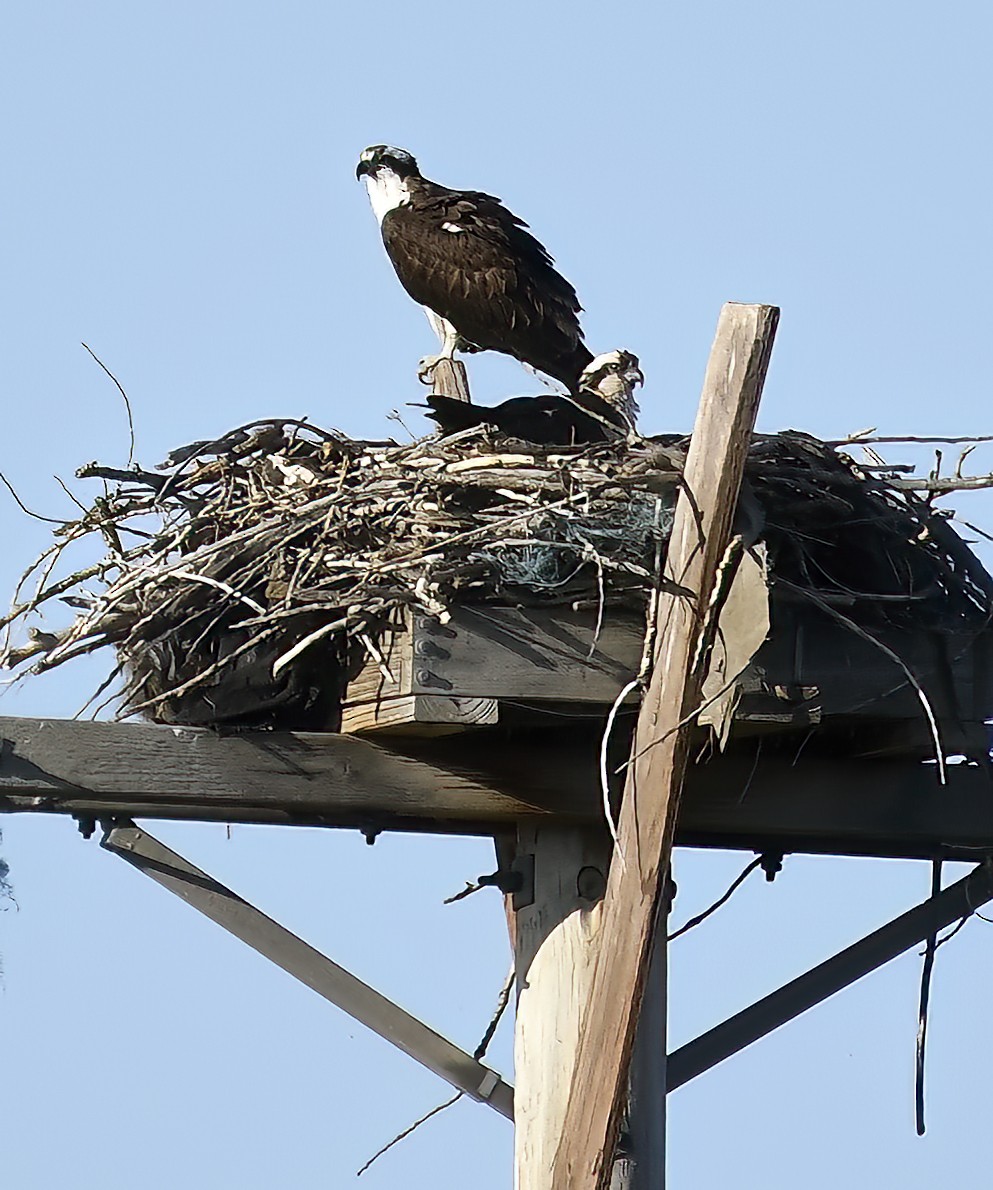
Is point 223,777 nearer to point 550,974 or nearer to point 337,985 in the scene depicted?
point 337,985

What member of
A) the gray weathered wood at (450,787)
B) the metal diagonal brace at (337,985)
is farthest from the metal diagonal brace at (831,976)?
the metal diagonal brace at (337,985)

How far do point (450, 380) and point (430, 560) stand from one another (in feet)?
7.67

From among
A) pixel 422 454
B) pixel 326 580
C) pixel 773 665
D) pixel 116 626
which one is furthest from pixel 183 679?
pixel 773 665

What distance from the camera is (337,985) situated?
399 cm

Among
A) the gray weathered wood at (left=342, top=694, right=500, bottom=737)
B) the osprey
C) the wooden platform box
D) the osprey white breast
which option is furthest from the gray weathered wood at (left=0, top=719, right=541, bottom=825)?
the osprey white breast

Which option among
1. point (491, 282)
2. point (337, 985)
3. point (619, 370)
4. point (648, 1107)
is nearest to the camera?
point (648, 1107)

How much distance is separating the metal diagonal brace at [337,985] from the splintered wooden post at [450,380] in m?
2.15

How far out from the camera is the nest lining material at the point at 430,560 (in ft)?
11.9

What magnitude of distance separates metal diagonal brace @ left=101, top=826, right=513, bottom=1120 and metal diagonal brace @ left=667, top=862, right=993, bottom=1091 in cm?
42

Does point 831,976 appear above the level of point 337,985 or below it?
above

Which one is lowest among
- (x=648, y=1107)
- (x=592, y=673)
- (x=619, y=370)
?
(x=648, y=1107)

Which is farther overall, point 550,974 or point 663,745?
point 550,974

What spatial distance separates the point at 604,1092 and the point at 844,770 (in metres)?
1.26

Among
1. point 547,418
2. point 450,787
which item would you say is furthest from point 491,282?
point 450,787
